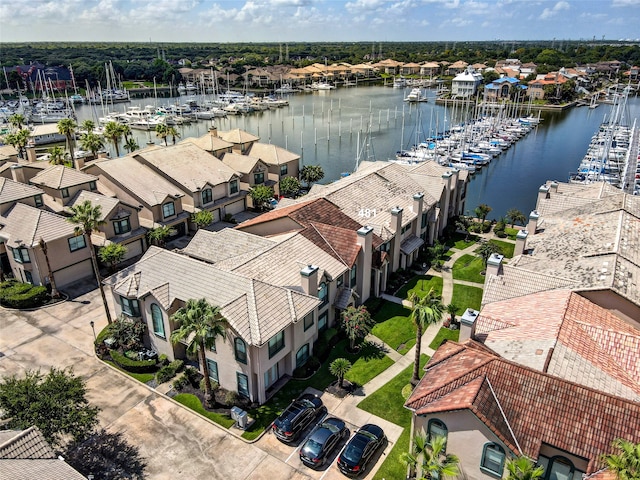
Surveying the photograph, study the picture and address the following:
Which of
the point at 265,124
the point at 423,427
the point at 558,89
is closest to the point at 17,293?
the point at 423,427

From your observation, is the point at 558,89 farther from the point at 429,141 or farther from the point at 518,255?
the point at 518,255

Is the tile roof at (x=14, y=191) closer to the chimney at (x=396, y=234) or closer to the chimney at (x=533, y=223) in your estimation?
the chimney at (x=396, y=234)

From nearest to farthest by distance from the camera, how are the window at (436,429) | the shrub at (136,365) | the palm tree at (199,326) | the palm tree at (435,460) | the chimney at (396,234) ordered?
1. the palm tree at (435,460)
2. the window at (436,429)
3. the palm tree at (199,326)
4. the shrub at (136,365)
5. the chimney at (396,234)

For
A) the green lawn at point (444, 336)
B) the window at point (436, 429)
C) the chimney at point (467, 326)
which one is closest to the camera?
the window at point (436, 429)

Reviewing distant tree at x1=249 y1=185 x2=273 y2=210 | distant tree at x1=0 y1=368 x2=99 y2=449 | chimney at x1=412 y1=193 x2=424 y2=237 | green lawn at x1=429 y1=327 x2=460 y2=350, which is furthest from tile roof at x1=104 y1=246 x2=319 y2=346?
distant tree at x1=249 y1=185 x2=273 y2=210

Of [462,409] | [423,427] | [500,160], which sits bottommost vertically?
[500,160]

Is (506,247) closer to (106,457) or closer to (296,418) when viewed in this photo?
(296,418)

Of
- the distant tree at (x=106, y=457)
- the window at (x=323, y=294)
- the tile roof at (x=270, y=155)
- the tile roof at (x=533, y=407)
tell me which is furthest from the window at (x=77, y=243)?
the tile roof at (x=533, y=407)
